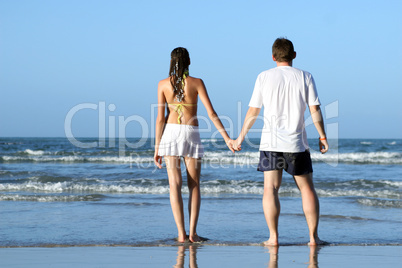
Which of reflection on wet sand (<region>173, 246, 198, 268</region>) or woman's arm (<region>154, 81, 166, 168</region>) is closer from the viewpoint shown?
reflection on wet sand (<region>173, 246, 198, 268</region>)

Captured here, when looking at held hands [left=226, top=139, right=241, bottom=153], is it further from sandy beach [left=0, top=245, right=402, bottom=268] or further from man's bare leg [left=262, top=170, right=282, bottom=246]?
sandy beach [left=0, top=245, right=402, bottom=268]

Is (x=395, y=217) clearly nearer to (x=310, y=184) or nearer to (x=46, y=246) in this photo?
(x=310, y=184)

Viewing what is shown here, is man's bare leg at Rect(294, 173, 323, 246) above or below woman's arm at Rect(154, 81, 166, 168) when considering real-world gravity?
below

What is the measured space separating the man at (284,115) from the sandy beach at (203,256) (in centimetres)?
54

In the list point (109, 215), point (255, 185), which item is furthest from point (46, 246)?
point (255, 185)

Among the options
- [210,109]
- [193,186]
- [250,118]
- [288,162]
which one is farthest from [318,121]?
[193,186]

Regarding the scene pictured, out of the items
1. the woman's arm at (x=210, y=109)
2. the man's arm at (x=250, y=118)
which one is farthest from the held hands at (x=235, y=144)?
the man's arm at (x=250, y=118)

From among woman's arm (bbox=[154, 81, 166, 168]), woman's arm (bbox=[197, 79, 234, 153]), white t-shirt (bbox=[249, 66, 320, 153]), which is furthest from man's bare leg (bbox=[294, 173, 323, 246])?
woman's arm (bbox=[154, 81, 166, 168])

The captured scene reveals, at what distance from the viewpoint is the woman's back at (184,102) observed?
4.38 metres

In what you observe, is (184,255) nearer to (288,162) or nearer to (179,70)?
(288,162)

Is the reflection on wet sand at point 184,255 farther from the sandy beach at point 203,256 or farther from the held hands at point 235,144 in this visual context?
the held hands at point 235,144

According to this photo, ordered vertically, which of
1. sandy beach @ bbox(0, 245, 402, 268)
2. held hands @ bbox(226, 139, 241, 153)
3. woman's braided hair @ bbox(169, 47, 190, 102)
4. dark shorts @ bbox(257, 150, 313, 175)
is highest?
woman's braided hair @ bbox(169, 47, 190, 102)

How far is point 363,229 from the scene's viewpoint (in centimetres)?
541

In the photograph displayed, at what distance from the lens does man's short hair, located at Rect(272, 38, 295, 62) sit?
403 cm
